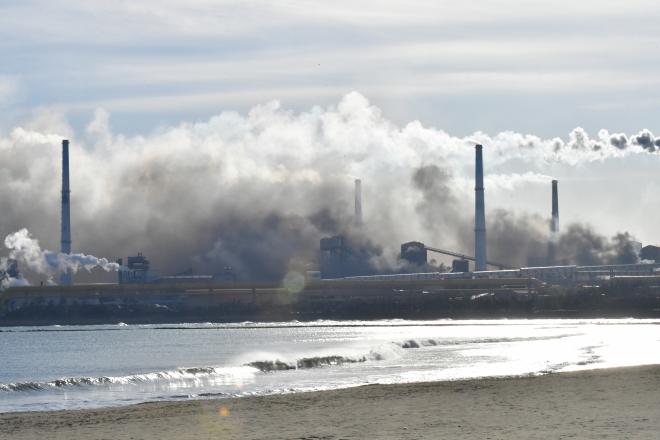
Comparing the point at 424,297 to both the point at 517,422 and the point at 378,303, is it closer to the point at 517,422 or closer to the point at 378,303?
the point at 378,303

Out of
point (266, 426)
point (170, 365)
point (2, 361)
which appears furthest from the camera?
point (2, 361)

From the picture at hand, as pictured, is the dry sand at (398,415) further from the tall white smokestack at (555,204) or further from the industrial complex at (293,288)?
the tall white smokestack at (555,204)

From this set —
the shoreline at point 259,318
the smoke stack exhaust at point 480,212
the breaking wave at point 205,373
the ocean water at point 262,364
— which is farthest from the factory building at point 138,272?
the breaking wave at point 205,373

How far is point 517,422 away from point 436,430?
94.3 inches

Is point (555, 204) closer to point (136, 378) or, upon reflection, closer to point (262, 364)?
point (262, 364)

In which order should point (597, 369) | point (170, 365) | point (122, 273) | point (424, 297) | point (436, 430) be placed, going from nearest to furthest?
point (436, 430) < point (597, 369) < point (170, 365) < point (424, 297) < point (122, 273)

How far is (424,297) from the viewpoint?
154 metres

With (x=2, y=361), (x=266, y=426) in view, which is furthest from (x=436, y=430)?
(x=2, y=361)

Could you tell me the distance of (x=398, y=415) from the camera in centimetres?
2823

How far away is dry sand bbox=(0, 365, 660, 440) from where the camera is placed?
24547mm

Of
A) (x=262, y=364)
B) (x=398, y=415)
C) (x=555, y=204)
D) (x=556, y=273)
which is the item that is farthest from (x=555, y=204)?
(x=398, y=415)

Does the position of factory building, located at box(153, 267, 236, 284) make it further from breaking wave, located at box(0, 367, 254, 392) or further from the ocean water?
breaking wave, located at box(0, 367, 254, 392)

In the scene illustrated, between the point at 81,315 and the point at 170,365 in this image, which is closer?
the point at 170,365

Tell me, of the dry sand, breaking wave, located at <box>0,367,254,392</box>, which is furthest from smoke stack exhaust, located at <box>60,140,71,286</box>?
the dry sand
